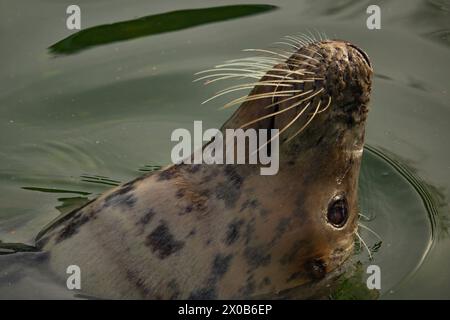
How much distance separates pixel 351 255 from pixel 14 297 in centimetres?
166

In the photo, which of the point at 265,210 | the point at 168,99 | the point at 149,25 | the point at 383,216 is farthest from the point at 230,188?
the point at 149,25

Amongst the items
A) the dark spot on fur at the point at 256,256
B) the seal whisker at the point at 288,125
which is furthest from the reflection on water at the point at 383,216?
the seal whisker at the point at 288,125

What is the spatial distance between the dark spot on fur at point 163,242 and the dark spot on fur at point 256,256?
31cm

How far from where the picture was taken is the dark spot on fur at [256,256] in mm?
5141

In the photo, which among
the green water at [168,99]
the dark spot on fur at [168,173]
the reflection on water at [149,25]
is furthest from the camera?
the reflection on water at [149,25]

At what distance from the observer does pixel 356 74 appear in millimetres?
4980

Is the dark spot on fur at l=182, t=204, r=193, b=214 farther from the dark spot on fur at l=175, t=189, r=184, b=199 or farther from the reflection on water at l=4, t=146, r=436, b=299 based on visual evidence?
the reflection on water at l=4, t=146, r=436, b=299

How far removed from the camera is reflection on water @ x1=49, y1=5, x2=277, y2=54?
26.6ft

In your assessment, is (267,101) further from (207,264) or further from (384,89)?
(384,89)

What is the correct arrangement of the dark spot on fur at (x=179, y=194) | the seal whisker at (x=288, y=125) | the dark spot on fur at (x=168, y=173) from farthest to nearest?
1. the dark spot on fur at (x=168, y=173)
2. the dark spot on fur at (x=179, y=194)
3. the seal whisker at (x=288, y=125)

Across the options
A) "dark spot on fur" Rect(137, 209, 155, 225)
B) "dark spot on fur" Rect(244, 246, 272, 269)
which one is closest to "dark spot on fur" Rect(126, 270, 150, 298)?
"dark spot on fur" Rect(137, 209, 155, 225)

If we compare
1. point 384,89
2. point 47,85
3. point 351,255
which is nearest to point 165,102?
point 47,85

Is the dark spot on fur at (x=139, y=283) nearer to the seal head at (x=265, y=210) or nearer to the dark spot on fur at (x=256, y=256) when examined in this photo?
the seal head at (x=265, y=210)

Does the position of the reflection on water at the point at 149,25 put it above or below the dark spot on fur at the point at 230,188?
above
